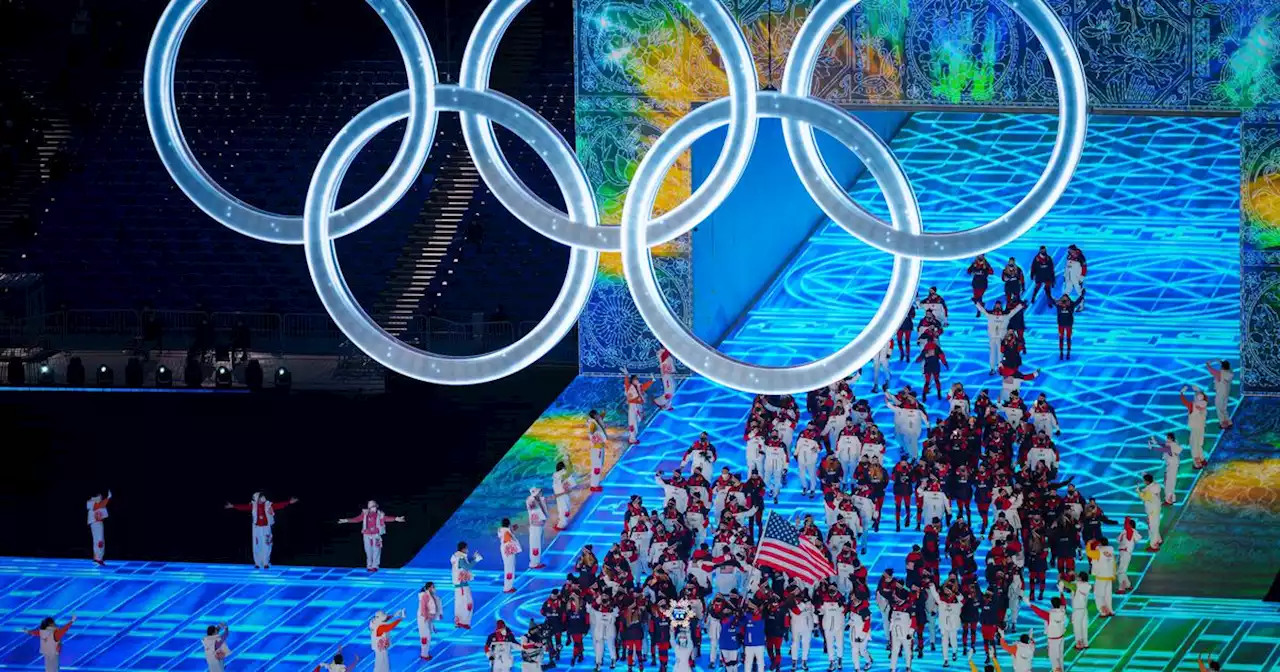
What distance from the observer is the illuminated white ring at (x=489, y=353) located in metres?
17.5

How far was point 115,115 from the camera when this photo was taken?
38688mm

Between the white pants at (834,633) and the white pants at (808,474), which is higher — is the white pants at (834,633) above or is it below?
below

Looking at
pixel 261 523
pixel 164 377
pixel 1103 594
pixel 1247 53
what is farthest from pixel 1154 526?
pixel 164 377

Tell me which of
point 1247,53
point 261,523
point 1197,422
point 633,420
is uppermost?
point 1247,53

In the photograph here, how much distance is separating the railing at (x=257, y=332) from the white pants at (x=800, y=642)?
40.3ft

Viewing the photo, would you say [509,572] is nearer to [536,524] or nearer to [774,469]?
[536,524]

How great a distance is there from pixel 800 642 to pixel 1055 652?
112 inches

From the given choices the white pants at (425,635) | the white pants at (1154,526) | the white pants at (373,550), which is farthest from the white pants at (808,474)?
the white pants at (425,635)

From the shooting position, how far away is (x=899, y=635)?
24828mm

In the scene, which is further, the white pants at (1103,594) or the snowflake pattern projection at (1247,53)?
the snowflake pattern projection at (1247,53)

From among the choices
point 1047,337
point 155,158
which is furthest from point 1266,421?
point 155,158

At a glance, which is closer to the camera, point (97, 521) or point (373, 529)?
point (373, 529)

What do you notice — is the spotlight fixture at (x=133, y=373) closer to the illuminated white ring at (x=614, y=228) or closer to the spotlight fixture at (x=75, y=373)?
the spotlight fixture at (x=75, y=373)

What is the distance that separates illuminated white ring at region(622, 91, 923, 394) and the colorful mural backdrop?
13.6m
